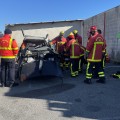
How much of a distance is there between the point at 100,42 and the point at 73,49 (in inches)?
61.8

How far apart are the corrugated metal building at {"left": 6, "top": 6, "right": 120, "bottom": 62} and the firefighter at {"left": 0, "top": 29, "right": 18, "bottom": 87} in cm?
680

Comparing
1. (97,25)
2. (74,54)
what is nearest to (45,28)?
(97,25)

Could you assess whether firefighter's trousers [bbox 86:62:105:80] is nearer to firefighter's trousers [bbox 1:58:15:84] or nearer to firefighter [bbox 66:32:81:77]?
firefighter [bbox 66:32:81:77]

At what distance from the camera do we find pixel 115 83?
29.0 ft

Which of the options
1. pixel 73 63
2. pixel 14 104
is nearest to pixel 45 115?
pixel 14 104

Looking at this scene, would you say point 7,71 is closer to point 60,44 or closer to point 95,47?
point 95,47

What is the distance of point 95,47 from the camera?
344 inches

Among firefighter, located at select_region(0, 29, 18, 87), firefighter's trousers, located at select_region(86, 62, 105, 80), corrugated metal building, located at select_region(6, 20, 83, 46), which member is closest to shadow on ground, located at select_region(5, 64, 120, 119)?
firefighter's trousers, located at select_region(86, 62, 105, 80)

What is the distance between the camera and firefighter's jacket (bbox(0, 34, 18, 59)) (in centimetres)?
861

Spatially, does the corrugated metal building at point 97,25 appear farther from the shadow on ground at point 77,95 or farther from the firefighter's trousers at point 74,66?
the shadow on ground at point 77,95

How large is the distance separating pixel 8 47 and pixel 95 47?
271 centimetres

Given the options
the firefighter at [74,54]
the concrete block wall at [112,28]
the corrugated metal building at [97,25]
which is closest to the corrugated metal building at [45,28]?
the corrugated metal building at [97,25]

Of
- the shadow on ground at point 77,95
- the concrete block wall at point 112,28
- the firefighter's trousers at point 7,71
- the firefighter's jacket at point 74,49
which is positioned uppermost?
the concrete block wall at point 112,28

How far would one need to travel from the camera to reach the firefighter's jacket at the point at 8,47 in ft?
28.2
